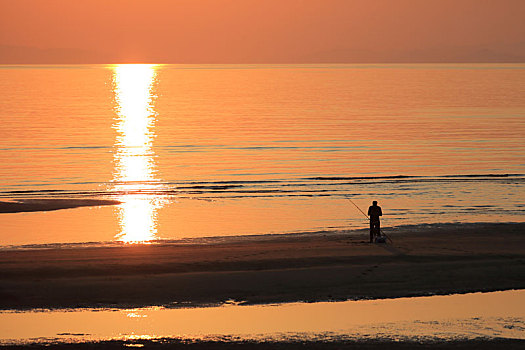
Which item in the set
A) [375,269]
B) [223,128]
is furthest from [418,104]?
[375,269]

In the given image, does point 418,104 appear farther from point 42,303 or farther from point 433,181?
point 42,303

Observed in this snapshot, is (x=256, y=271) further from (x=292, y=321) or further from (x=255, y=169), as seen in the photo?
(x=255, y=169)

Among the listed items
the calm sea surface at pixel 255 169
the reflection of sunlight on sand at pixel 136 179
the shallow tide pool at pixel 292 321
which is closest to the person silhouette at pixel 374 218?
the calm sea surface at pixel 255 169

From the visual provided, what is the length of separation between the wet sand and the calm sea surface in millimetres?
5073

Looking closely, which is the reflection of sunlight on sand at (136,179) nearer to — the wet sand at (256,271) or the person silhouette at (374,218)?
the wet sand at (256,271)

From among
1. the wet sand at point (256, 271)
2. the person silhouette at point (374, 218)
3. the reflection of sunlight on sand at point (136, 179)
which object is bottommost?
the wet sand at point (256, 271)

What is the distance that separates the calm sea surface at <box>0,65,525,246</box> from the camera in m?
31.9

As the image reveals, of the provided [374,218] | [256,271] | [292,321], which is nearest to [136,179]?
[374,218]

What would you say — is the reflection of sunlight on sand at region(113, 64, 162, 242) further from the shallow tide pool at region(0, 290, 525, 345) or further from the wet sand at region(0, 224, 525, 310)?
the shallow tide pool at region(0, 290, 525, 345)

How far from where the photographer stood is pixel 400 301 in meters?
18.2

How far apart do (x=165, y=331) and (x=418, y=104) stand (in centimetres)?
10063

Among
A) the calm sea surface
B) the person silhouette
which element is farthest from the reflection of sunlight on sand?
the person silhouette

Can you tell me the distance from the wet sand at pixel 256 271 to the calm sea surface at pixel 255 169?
507cm

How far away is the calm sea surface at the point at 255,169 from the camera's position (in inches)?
1256
